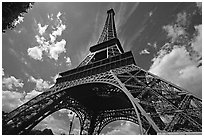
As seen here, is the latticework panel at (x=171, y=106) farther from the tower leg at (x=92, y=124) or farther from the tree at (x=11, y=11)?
the tower leg at (x=92, y=124)

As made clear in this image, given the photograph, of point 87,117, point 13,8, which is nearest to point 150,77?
point 13,8

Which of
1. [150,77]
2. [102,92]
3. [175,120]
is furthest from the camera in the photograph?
[102,92]

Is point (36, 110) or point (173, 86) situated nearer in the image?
point (173, 86)

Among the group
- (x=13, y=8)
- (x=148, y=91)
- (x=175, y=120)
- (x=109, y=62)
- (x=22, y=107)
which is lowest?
(x=175, y=120)

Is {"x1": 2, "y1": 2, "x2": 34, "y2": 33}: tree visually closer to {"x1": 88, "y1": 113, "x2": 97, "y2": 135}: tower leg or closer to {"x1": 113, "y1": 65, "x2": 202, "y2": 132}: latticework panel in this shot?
{"x1": 113, "y1": 65, "x2": 202, "y2": 132}: latticework panel

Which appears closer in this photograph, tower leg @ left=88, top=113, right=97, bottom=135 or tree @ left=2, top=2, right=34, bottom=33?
tree @ left=2, top=2, right=34, bottom=33

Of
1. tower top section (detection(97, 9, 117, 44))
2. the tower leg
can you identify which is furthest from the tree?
tower top section (detection(97, 9, 117, 44))

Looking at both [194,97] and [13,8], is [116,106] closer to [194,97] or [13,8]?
[194,97]

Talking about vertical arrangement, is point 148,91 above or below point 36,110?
below
